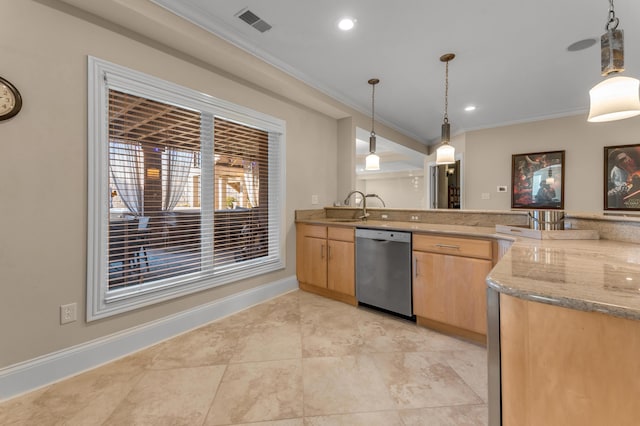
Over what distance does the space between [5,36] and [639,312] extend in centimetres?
293

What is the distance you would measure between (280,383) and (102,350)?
50.6 inches

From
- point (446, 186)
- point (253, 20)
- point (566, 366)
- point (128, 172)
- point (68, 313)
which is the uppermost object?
point (253, 20)

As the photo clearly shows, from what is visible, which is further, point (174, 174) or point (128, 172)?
point (174, 174)

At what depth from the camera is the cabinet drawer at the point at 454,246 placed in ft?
6.73

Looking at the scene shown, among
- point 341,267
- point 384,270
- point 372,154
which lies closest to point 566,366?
point 384,270

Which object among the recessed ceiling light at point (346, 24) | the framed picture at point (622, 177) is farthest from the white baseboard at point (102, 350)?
the framed picture at point (622, 177)

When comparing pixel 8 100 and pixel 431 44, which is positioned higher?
pixel 431 44

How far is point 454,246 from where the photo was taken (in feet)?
7.17

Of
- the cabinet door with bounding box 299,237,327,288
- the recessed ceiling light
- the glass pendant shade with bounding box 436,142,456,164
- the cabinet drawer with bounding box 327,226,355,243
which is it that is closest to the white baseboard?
the cabinet door with bounding box 299,237,327,288

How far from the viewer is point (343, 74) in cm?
302

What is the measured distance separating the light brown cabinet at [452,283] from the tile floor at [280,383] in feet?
0.49

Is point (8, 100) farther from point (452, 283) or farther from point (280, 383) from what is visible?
point (452, 283)

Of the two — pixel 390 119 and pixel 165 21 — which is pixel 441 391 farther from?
pixel 390 119

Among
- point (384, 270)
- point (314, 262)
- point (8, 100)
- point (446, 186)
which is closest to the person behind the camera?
point (8, 100)
